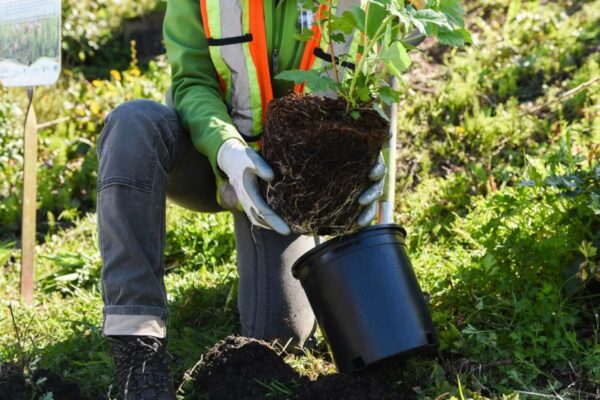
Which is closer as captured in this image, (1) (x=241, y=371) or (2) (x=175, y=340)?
(1) (x=241, y=371)

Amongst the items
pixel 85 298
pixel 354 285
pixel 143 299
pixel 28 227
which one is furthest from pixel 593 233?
pixel 28 227

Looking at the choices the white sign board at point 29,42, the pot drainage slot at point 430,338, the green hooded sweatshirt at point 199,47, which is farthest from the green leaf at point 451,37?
the white sign board at point 29,42

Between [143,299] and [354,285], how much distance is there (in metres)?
0.54

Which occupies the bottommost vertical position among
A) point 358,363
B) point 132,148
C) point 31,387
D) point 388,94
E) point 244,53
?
point 31,387

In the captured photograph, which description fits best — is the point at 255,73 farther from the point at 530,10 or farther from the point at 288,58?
the point at 530,10

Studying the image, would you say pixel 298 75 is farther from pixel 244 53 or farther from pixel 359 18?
pixel 244 53

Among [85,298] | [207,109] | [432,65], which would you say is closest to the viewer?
[207,109]

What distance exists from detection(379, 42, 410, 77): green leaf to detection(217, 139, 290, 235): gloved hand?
38 centimetres

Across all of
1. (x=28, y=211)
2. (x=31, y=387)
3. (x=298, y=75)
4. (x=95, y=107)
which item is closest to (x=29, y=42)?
(x=28, y=211)

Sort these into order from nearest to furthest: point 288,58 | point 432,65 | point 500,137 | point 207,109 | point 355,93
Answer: point 355,93 → point 207,109 → point 288,58 → point 500,137 → point 432,65

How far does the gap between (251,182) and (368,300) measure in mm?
416

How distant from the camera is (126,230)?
6.84 feet

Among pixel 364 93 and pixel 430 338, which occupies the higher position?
pixel 364 93

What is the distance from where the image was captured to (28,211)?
3.13 metres
